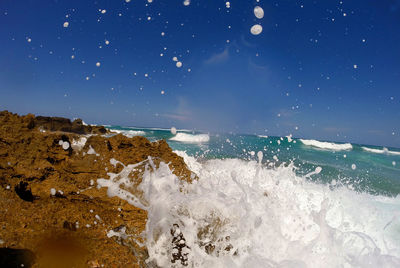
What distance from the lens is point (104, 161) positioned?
2.71 m

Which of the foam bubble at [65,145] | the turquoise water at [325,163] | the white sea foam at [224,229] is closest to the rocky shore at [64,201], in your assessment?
the foam bubble at [65,145]

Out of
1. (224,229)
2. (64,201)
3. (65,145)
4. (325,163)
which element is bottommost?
(325,163)

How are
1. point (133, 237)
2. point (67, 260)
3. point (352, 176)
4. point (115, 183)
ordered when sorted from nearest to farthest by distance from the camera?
point (67, 260) → point (133, 237) → point (115, 183) → point (352, 176)

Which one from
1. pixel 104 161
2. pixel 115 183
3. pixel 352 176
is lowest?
pixel 352 176

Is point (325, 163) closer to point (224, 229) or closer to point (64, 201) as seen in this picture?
point (224, 229)

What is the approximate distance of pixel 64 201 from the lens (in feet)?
7.68

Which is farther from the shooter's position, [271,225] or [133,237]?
[271,225]

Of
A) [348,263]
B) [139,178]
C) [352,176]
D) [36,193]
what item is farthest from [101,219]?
[352,176]

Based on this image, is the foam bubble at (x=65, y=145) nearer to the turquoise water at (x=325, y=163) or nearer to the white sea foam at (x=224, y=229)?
the white sea foam at (x=224, y=229)

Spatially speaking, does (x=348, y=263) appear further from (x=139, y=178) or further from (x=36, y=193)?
(x=36, y=193)

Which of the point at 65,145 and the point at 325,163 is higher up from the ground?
the point at 65,145

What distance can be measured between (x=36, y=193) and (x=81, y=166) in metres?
0.50

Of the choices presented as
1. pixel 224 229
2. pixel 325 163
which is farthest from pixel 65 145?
pixel 325 163

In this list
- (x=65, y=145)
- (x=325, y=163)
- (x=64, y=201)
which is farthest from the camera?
(x=325, y=163)
